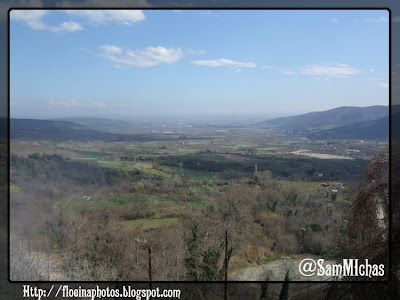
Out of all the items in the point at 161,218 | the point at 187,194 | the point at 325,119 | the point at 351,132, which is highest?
the point at 325,119

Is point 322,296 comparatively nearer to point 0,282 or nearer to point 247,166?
point 0,282

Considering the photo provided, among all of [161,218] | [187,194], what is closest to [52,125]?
[161,218]

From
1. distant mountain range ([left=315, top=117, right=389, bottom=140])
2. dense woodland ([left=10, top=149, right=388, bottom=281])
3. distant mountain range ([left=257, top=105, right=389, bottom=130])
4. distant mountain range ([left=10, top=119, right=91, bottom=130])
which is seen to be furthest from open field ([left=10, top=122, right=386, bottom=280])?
distant mountain range ([left=257, top=105, right=389, bottom=130])

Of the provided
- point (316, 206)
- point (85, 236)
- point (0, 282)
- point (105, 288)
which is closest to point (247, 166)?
point (316, 206)

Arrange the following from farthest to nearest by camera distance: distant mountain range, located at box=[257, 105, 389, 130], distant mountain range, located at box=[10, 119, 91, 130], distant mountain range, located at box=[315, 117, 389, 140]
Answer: distant mountain range, located at box=[257, 105, 389, 130]
distant mountain range, located at box=[315, 117, 389, 140]
distant mountain range, located at box=[10, 119, 91, 130]

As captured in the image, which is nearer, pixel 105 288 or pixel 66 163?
pixel 105 288

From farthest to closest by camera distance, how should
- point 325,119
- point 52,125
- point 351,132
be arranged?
point 325,119 < point 351,132 < point 52,125

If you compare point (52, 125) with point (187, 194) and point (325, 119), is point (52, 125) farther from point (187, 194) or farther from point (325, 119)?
point (325, 119)

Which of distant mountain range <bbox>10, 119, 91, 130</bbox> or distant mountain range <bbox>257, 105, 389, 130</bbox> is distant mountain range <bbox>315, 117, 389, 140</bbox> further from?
distant mountain range <bbox>10, 119, 91, 130</bbox>
